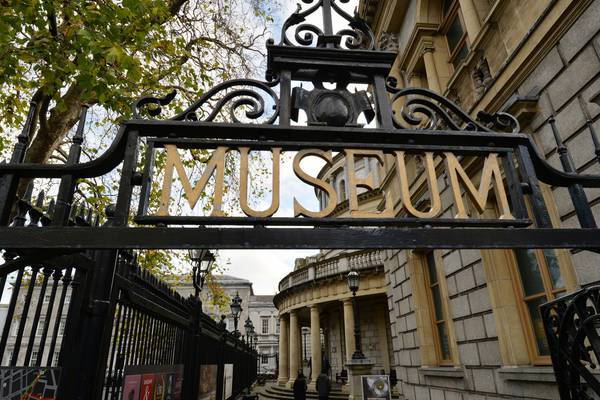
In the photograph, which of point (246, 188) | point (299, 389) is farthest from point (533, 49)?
point (299, 389)

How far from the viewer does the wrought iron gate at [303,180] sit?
199 cm

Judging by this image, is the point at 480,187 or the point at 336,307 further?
the point at 336,307

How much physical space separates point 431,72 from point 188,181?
32.0 ft

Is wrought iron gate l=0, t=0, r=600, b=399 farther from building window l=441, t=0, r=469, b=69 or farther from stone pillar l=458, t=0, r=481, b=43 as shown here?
building window l=441, t=0, r=469, b=69

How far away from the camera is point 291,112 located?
2797 millimetres

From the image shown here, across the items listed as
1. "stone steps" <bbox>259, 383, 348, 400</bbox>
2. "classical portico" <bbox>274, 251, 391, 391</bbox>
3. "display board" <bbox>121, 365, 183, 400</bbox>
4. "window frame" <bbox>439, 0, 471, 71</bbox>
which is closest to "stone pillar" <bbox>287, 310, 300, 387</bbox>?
"classical portico" <bbox>274, 251, 391, 391</bbox>

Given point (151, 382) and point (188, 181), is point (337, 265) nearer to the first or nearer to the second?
point (151, 382)

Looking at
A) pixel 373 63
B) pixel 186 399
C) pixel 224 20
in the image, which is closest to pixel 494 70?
pixel 373 63

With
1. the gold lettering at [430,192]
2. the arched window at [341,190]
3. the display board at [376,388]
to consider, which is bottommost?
the display board at [376,388]

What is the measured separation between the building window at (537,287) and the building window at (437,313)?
2599mm

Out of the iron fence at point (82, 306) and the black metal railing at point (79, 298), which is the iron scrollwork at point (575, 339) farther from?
the iron fence at point (82, 306)

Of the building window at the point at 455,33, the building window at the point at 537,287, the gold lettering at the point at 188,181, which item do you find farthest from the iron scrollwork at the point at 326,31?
the building window at the point at 455,33

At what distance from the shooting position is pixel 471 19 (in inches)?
333

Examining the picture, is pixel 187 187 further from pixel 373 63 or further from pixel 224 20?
pixel 224 20
